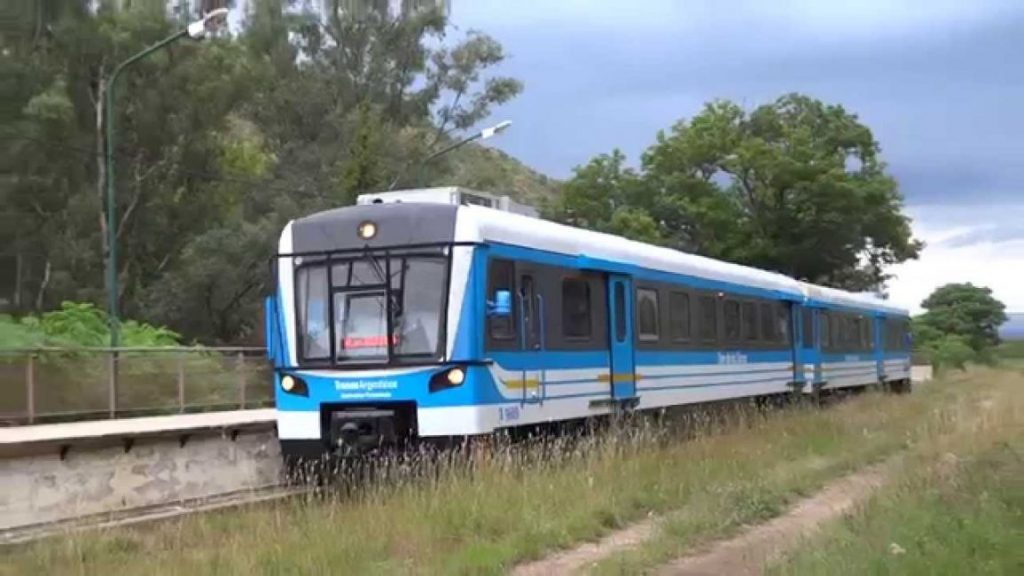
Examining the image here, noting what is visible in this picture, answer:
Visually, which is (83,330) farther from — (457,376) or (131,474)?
(457,376)

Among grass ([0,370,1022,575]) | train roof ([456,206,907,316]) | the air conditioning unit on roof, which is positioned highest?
the air conditioning unit on roof

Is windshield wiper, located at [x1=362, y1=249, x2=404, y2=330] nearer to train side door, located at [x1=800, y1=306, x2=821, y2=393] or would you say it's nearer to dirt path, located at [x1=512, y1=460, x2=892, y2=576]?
dirt path, located at [x1=512, y1=460, x2=892, y2=576]

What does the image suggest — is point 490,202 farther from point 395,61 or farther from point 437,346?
point 395,61

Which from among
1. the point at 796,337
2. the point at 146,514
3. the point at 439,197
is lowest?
the point at 146,514

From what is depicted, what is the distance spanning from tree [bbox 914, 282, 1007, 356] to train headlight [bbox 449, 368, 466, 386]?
Answer: 7204 centimetres

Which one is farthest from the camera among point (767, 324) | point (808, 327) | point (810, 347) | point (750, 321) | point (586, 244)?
point (810, 347)

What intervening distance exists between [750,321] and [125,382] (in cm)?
1063

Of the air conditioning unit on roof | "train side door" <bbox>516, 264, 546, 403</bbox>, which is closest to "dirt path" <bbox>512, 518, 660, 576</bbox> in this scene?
"train side door" <bbox>516, 264, 546, 403</bbox>

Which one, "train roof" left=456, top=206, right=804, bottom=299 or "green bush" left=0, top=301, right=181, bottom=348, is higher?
"train roof" left=456, top=206, right=804, bottom=299

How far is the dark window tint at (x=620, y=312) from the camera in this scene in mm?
17078

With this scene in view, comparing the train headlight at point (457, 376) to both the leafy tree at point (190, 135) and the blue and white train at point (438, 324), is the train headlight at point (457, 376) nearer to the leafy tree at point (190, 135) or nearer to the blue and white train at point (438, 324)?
the blue and white train at point (438, 324)

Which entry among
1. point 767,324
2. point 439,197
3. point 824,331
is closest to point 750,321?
point 767,324

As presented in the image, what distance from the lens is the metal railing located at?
63.0ft

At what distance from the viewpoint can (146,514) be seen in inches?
529
